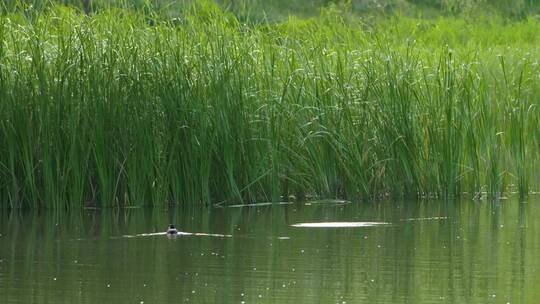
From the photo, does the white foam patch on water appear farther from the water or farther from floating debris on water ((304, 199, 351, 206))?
floating debris on water ((304, 199, 351, 206))

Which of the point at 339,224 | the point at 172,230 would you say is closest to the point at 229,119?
the point at 339,224

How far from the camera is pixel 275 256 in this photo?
872 centimetres

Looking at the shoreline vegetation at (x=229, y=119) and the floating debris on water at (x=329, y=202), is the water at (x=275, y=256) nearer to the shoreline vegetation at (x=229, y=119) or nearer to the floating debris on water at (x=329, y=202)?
the floating debris on water at (x=329, y=202)

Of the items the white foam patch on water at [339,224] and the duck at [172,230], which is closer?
the duck at [172,230]

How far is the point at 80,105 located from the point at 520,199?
401 cm

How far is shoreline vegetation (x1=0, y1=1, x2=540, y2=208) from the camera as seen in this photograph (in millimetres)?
11695

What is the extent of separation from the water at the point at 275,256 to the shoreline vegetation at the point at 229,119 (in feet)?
1.31

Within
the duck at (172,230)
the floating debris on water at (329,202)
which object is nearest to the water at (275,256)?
the duck at (172,230)

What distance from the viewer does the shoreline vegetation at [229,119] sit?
11.7 metres

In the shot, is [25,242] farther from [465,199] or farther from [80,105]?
[465,199]

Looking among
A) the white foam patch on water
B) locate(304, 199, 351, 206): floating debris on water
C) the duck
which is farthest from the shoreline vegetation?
the duck

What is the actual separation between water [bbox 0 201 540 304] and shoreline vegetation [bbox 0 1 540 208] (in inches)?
15.8

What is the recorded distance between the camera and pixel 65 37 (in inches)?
476

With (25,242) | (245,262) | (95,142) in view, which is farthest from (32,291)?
(95,142)
